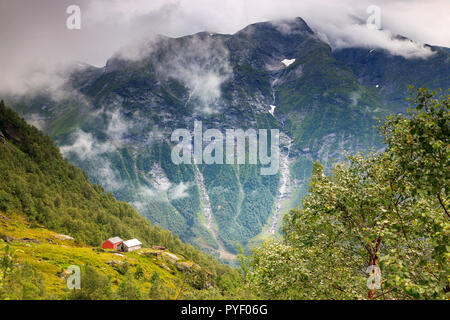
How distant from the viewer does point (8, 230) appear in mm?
85812

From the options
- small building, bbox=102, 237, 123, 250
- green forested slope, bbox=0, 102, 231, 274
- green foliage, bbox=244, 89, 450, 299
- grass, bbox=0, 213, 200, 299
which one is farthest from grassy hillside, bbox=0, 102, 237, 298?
green foliage, bbox=244, 89, 450, 299

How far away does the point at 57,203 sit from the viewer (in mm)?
129000

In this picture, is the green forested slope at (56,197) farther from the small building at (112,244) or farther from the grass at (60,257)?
the grass at (60,257)

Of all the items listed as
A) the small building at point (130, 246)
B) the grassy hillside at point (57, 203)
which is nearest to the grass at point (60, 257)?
the grassy hillside at point (57, 203)

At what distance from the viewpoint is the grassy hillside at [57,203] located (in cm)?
10431

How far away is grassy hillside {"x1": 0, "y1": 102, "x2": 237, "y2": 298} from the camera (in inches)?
4107

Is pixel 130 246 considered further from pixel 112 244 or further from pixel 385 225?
pixel 385 225

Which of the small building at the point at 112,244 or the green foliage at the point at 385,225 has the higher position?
the green foliage at the point at 385,225

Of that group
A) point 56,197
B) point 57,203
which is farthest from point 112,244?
point 56,197

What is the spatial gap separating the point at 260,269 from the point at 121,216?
555 ft

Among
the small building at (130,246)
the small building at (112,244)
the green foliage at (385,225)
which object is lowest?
the small building at (130,246)
